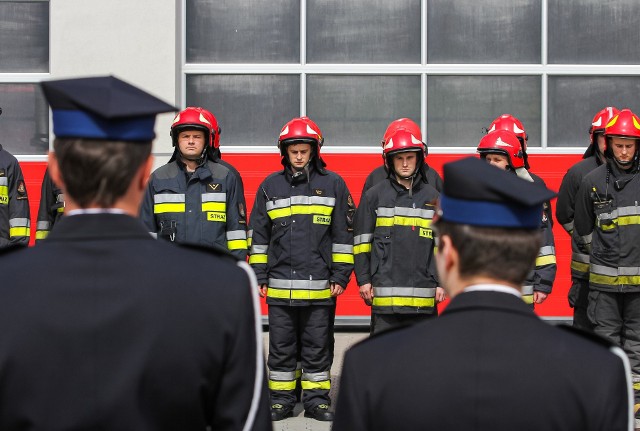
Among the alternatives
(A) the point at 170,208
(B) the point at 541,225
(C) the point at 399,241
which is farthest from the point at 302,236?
(B) the point at 541,225

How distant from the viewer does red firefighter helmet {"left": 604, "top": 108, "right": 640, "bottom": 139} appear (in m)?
7.28

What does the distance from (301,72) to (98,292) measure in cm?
848

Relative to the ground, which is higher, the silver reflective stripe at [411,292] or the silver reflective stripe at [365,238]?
the silver reflective stripe at [365,238]

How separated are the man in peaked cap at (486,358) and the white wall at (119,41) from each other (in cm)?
801

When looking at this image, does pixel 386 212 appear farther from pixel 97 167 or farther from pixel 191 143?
pixel 97 167

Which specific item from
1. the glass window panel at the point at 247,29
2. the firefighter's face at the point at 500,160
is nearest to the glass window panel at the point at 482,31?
the glass window panel at the point at 247,29

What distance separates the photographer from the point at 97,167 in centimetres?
212

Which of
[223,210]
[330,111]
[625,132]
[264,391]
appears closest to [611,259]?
[625,132]

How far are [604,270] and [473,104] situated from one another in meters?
3.58

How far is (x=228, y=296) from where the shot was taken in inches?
84.4

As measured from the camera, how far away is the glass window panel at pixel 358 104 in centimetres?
1038

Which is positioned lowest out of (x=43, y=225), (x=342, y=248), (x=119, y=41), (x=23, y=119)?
(x=342, y=248)

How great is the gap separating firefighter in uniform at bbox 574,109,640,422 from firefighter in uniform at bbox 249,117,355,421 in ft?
6.01

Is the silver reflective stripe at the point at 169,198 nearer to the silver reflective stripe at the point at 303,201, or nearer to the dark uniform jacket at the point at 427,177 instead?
the silver reflective stripe at the point at 303,201
